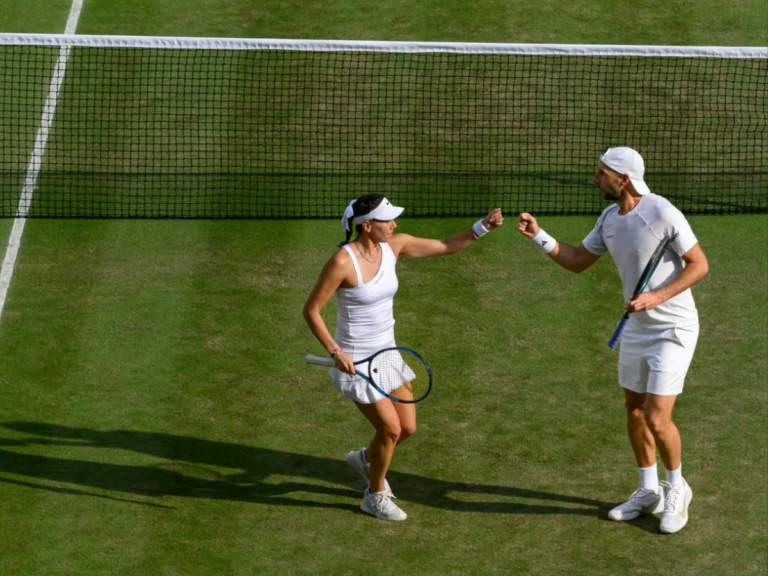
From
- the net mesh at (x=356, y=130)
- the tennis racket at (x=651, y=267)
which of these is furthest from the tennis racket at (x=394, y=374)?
the net mesh at (x=356, y=130)

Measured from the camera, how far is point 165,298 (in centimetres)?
1278

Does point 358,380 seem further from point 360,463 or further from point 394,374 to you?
point 360,463

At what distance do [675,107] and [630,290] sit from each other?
333 inches

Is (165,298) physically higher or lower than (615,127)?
lower

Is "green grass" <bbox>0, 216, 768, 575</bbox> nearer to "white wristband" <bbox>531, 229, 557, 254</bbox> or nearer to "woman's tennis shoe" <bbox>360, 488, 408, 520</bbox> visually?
"woman's tennis shoe" <bbox>360, 488, 408, 520</bbox>

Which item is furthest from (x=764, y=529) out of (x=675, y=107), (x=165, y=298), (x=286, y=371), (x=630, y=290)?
(x=675, y=107)

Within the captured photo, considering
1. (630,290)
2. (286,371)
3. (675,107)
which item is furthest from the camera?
(675,107)

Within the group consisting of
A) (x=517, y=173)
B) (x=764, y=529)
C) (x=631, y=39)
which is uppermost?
(x=631, y=39)

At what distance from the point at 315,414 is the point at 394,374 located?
6.30ft

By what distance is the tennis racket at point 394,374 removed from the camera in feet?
29.7

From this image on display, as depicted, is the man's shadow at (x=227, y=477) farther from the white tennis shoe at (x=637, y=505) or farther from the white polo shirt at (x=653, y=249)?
the white polo shirt at (x=653, y=249)

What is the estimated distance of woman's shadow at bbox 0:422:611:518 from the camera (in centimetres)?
989

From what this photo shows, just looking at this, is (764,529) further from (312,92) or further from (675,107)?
(312,92)

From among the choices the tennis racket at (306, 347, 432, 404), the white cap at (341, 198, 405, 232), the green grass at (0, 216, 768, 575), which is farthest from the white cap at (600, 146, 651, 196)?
the green grass at (0, 216, 768, 575)
